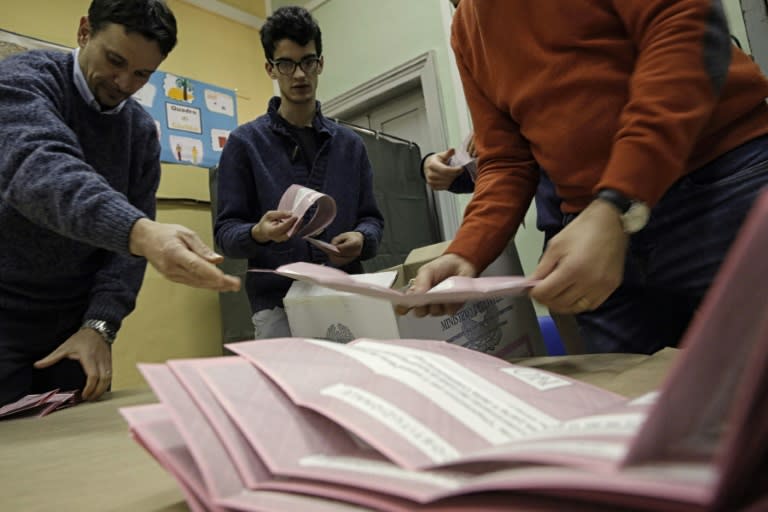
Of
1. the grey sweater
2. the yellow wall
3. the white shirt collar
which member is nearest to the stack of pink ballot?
the grey sweater

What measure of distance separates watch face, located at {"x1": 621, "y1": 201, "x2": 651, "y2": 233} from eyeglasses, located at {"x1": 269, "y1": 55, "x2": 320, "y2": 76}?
1.12 meters

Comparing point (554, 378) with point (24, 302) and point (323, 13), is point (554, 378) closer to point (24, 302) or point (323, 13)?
point (24, 302)

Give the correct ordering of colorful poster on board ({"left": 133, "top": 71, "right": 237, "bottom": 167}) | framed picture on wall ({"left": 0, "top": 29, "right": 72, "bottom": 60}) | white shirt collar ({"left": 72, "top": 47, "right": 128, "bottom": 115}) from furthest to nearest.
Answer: colorful poster on board ({"left": 133, "top": 71, "right": 237, "bottom": 167}) < framed picture on wall ({"left": 0, "top": 29, "right": 72, "bottom": 60}) < white shirt collar ({"left": 72, "top": 47, "right": 128, "bottom": 115})

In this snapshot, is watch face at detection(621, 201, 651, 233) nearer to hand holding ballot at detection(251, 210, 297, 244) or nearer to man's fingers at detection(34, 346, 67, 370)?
hand holding ballot at detection(251, 210, 297, 244)

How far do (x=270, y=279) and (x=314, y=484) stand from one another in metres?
1.05

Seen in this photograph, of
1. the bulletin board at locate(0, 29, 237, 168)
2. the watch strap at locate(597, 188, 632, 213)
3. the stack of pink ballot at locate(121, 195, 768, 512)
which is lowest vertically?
the stack of pink ballot at locate(121, 195, 768, 512)

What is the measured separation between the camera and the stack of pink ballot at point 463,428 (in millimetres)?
146

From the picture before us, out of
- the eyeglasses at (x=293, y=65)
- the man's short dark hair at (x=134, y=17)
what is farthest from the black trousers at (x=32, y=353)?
the eyeglasses at (x=293, y=65)

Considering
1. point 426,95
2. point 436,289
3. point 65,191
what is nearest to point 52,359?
point 65,191

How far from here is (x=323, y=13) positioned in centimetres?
307

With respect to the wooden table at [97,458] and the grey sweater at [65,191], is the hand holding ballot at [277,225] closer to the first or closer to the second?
the grey sweater at [65,191]

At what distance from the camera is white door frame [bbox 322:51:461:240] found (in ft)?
8.43

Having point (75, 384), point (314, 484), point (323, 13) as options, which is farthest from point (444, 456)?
point (323, 13)

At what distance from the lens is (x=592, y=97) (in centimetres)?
Result: 65
